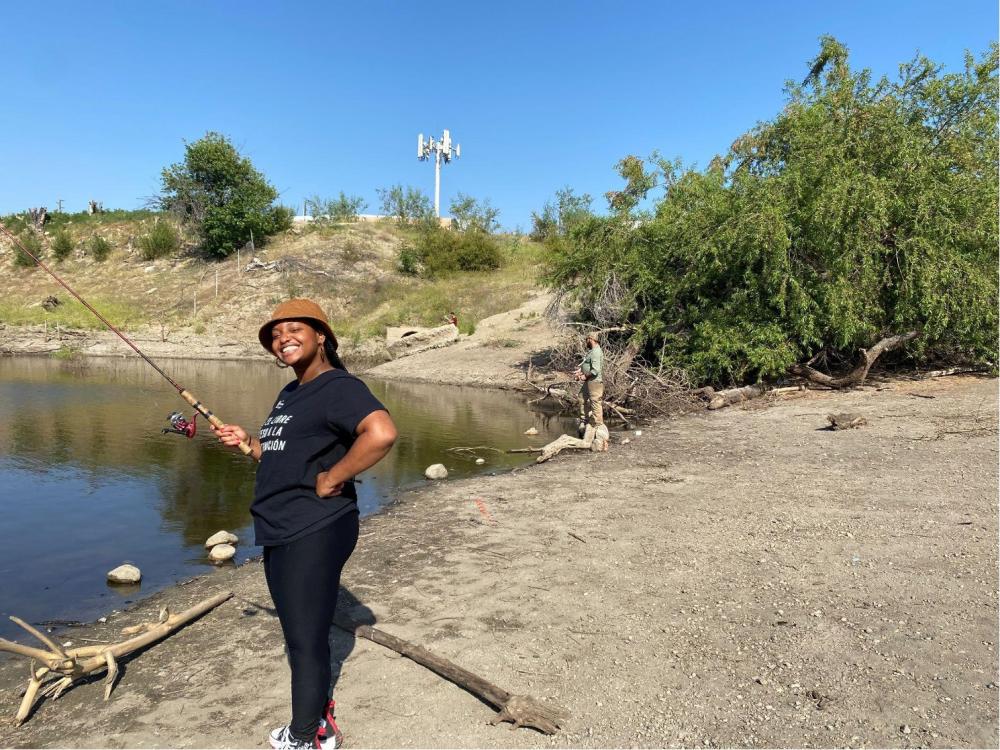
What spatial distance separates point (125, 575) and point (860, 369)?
1524 centimetres

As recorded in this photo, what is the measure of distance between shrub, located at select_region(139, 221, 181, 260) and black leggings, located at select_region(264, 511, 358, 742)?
49.7m

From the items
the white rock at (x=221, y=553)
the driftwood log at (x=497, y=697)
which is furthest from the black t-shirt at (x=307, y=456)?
the white rock at (x=221, y=553)

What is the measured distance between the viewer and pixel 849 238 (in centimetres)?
1502

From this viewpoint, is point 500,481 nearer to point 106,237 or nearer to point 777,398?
point 777,398

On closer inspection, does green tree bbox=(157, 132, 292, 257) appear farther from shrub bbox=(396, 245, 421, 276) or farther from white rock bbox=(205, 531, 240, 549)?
white rock bbox=(205, 531, 240, 549)

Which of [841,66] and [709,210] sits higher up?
[841,66]

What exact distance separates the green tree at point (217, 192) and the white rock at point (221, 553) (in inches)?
1634

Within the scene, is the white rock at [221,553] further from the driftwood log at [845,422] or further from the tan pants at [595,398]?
the driftwood log at [845,422]

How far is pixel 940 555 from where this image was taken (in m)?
5.84

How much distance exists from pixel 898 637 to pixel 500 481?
6021mm

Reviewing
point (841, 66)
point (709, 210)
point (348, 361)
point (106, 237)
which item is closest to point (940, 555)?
point (709, 210)

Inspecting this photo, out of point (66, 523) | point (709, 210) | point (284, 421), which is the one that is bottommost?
point (66, 523)

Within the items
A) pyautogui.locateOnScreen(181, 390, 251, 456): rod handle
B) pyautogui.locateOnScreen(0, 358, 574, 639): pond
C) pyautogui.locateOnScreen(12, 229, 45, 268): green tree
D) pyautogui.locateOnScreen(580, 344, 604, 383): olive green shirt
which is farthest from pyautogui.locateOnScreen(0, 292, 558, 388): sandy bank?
pyautogui.locateOnScreen(12, 229, 45, 268): green tree

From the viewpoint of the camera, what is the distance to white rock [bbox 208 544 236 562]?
23.7ft
